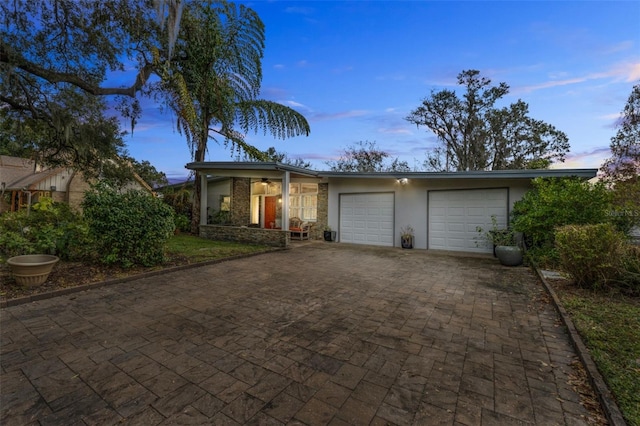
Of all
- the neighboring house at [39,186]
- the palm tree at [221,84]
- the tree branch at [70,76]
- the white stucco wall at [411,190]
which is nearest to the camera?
the tree branch at [70,76]

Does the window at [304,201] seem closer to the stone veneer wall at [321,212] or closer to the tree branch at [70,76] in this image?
the stone veneer wall at [321,212]

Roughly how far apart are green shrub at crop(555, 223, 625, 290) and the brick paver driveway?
815 mm

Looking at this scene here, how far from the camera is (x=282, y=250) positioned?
29.7 ft

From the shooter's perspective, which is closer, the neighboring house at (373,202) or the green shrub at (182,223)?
the neighboring house at (373,202)

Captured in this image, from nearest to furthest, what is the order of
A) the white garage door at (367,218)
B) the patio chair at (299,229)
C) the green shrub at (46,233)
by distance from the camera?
the green shrub at (46,233) < the white garage door at (367,218) < the patio chair at (299,229)

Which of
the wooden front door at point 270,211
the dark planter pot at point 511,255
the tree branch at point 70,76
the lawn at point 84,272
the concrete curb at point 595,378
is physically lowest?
the concrete curb at point 595,378

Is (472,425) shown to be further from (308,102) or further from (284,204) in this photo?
(308,102)

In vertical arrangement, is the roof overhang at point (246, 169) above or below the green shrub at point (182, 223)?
above

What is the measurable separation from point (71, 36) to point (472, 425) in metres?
10.1

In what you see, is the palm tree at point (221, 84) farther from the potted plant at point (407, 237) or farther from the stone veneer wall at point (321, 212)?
the potted plant at point (407, 237)

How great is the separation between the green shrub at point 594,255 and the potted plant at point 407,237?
524cm

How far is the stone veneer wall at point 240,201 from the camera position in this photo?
1330 centimetres

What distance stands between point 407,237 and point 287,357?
8.22 meters

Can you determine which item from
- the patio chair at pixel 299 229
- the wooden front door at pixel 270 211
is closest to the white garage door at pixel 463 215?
the patio chair at pixel 299 229
